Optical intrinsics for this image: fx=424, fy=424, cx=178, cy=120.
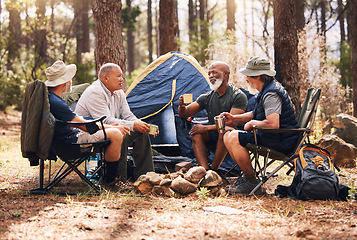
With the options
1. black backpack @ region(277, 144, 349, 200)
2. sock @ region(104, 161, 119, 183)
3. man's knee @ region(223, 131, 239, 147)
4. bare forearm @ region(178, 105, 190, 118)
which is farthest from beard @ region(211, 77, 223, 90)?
sock @ region(104, 161, 119, 183)

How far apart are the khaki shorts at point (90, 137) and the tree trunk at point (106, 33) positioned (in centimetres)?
297

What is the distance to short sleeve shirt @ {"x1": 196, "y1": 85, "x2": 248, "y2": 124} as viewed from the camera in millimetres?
4559

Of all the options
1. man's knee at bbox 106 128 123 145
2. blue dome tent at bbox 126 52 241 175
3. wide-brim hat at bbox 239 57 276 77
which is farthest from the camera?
blue dome tent at bbox 126 52 241 175

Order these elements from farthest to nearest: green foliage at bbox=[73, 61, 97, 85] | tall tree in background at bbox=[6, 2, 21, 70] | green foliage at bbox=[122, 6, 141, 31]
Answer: green foliage at bbox=[122, 6, 141, 31] → green foliage at bbox=[73, 61, 97, 85] → tall tree in background at bbox=[6, 2, 21, 70]

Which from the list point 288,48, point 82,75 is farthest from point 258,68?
point 82,75

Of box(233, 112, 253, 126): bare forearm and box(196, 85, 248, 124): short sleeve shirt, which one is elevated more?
box(196, 85, 248, 124): short sleeve shirt

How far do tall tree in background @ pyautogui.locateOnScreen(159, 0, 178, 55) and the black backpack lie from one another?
6.57 meters

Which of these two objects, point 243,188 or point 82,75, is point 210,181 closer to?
point 243,188

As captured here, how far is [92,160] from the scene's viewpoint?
4875 mm

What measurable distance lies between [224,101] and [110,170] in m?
1.51

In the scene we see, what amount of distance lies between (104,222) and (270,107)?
1.79 meters

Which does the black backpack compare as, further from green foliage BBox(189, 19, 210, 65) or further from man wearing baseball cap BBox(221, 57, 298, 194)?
green foliage BBox(189, 19, 210, 65)

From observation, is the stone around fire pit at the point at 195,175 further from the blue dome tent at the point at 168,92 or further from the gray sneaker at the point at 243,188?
the blue dome tent at the point at 168,92

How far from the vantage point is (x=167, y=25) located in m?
9.82
